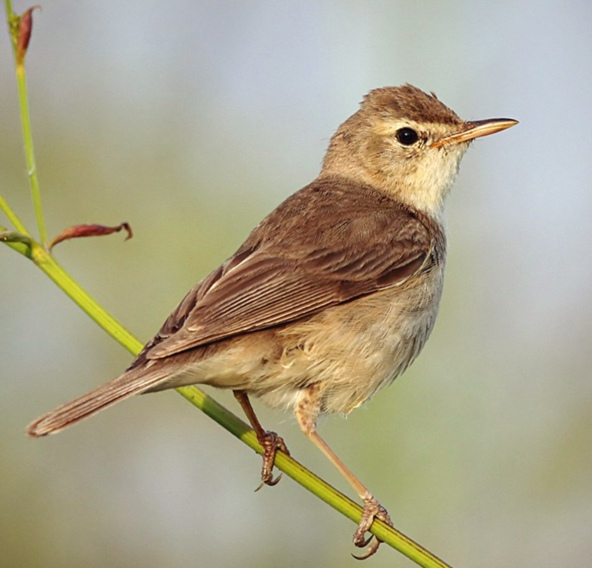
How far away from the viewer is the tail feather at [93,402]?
2.92 metres

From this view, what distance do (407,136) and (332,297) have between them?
1.11m

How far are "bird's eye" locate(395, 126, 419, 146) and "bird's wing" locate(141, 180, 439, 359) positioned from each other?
272 millimetres

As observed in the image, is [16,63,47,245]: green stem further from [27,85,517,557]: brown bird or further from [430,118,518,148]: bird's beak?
[430,118,518,148]: bird's beak

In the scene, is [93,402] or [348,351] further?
[348,351]

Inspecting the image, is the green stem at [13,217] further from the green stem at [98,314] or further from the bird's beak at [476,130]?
the bird's beak at [476,130]

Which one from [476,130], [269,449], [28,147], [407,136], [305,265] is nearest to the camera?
[28,147]

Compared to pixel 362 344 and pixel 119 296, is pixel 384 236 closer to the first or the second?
pixel 362 344

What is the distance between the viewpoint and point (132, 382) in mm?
3188

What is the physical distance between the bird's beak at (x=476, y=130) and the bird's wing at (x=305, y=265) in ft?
1.19

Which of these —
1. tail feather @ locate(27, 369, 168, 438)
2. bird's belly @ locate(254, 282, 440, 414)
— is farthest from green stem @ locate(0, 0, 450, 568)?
bird's belly @ locate(254, 282, 440, 414)

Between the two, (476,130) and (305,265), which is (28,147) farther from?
(476,130)

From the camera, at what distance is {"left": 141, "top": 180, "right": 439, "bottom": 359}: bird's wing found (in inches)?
142

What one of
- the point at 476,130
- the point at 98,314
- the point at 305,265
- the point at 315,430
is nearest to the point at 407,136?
the point at 476,130

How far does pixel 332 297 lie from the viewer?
395 centimetres
